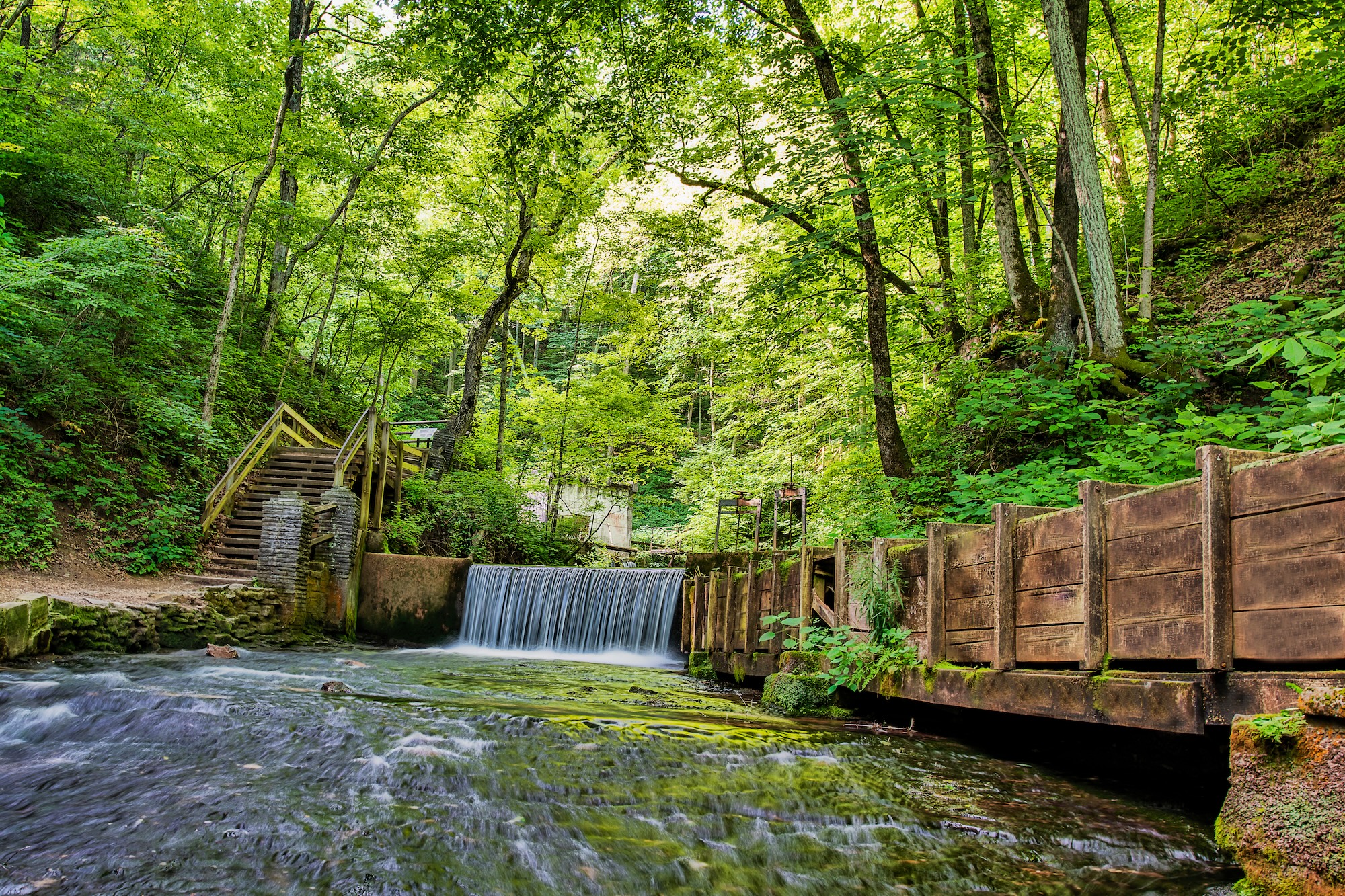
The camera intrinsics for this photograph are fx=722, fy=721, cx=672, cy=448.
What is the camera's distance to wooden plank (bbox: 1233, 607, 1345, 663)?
9.27 feet

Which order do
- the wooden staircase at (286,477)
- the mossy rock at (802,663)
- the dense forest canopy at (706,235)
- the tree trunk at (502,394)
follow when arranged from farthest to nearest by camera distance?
1. the tree trunk at (502,394)
2. the wooden staircase at (286,477)
3. the dense forest canopy at (706,235)
4. the mossy rock at (802,663)

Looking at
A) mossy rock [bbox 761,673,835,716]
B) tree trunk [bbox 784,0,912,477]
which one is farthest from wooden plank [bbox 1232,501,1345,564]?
tree trunk [bbox 784,0,912,477]

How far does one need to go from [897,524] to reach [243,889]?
249 inches

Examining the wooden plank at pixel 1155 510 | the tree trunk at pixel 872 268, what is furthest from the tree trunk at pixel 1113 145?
the wooden plank at pixel 1155 510

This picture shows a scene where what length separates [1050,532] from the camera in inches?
174

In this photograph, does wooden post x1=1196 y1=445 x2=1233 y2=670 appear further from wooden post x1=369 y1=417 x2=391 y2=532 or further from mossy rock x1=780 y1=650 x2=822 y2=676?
wooden post x1=369 y1=417 x2=391 y2=532

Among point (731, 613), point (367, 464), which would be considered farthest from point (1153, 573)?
point (367, 464)

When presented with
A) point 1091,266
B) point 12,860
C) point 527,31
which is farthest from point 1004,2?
point 12,860

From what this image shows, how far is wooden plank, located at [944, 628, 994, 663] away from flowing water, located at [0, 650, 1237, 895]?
705 millimetres

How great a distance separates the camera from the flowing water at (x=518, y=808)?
308cm

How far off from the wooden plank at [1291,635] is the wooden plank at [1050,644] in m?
0.91

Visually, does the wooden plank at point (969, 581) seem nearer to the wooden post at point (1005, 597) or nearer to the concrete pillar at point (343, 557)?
the wooden post at point (1005, 597)

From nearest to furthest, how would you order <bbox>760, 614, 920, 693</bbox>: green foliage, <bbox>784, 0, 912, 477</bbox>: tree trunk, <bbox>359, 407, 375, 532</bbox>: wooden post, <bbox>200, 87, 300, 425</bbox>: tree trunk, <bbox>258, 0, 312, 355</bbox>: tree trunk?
<bbox>760, 614, 920, 693</bbox>: green foliage
<bbox>784, 0, 912, 477</bbox>: tree trunk
<bbox>200, 87, 300, 425</bbox>: tree trunk
<bbox>359, 407, 375, 532</bbox>: wooden post
<bbox>258, 0, 312, 355</bbox>: tree trunk

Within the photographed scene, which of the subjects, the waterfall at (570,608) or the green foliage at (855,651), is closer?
the green foliage at (855,651)
